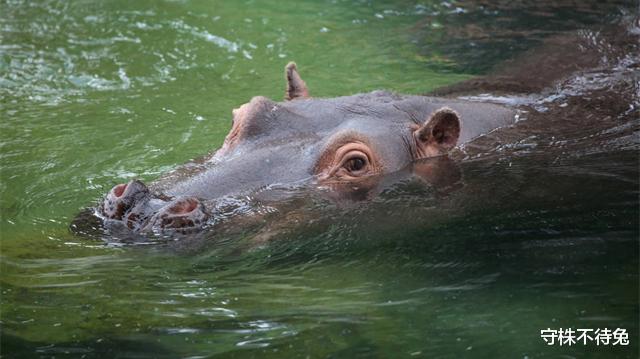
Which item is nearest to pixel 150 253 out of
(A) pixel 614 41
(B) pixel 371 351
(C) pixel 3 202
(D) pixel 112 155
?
(B) pixel 371 351

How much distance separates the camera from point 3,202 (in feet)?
23.7

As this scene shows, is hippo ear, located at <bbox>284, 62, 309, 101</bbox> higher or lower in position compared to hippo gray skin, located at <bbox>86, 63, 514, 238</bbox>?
higher

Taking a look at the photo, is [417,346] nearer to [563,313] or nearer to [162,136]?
[563,313]

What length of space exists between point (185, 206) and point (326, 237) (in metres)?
0.97

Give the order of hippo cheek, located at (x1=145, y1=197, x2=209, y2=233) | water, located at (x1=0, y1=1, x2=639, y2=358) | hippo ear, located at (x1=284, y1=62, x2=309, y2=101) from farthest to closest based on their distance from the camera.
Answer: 1. hippo ear, located at (x1=284, y1=62, x2=309, y2=101)
2. hippo cheek, located at (x1=145, y1=197, x2=209, y2=233)
3. water, located at (x1=0, y1=1, x2=639, y2=358)

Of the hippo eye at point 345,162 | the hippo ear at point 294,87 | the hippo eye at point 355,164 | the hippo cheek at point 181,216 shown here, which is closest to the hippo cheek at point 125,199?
the hippo cheek at point 181,216

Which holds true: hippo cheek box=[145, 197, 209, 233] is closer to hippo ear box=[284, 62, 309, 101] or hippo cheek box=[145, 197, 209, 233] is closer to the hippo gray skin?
the hippo gray skin

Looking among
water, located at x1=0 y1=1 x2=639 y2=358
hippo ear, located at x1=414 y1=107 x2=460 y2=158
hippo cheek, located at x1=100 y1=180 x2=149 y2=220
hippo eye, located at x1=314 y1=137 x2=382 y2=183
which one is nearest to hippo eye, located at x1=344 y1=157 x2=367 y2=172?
hippo eye, located at x1=314 y1=137 x2=382 y2=183

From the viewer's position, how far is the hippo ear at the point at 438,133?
6.98 meters

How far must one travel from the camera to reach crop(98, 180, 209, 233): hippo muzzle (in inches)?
217

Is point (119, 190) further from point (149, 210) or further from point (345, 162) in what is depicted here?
point (345, 162)

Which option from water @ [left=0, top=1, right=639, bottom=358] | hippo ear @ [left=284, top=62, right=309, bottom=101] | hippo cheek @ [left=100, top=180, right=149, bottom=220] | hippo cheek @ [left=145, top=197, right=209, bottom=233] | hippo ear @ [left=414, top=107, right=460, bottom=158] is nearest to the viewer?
water @ [left=0, top=1, right=639, bottom=358]

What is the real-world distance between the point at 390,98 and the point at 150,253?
8.35 ft

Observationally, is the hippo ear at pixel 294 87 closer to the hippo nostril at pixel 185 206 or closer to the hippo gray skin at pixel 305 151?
the hippo gray skin at pixel 305 151
